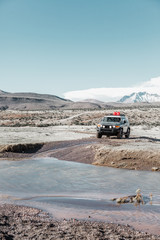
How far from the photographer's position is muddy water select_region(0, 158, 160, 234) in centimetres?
742

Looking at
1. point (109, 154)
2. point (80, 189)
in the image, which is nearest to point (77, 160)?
point (109, 154)

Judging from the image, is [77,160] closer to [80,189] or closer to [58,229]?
[80,189]

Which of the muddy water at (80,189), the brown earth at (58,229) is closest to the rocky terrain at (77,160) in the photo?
the brown earth at (58,229)

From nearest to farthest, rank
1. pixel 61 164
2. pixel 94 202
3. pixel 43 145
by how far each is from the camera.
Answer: pixel 94 202, pixel 61 164, pixel 43 145

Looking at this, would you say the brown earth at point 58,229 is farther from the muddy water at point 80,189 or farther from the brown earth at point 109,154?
the brown earth at point 109,154

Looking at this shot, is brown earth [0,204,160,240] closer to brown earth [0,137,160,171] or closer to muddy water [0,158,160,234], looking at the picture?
muddy water [0,158,160,234]

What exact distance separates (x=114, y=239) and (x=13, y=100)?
186 m

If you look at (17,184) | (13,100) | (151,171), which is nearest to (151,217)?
(17,184)

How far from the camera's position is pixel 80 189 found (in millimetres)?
10703

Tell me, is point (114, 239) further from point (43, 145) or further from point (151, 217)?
point (43, 145)

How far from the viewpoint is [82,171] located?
1396 cm

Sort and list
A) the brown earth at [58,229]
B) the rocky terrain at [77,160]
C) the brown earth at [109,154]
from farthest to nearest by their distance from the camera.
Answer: the brown earth at [109,154]
the rocky terrain at [77,160]
the brown earth at [58,229]

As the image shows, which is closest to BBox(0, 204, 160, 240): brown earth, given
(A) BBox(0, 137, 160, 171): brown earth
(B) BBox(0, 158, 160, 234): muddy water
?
(B) BBox(0, 158, 160, 234): muddy water

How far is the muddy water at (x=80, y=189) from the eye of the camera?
7.42m
